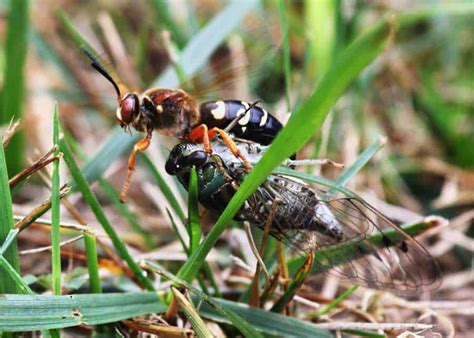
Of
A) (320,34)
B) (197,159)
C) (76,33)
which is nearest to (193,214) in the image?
(197,159)

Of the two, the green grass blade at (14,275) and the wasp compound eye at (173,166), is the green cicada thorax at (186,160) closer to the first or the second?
the wasp compound eye at (173,166)

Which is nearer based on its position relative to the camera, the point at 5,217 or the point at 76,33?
the point at 5,217

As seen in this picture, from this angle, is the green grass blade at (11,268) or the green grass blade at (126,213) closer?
the green grass blade at (11,268)

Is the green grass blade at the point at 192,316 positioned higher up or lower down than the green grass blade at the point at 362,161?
lower down

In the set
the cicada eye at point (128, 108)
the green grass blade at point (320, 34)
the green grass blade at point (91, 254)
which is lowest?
the green grass blade at point (91, 254)

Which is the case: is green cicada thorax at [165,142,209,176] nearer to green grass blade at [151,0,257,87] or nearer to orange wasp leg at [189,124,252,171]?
orange wasp leg at [189,124,252,171]

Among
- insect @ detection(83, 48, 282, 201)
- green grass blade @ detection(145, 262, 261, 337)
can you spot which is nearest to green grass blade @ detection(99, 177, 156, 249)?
insect @ detection(83, 48, 282, 201)

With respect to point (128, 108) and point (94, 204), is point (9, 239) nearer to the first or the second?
point (94, 204)

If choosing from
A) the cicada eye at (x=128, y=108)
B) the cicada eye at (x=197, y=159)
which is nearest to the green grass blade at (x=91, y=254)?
the cicada eye at (x=197, y=159)
